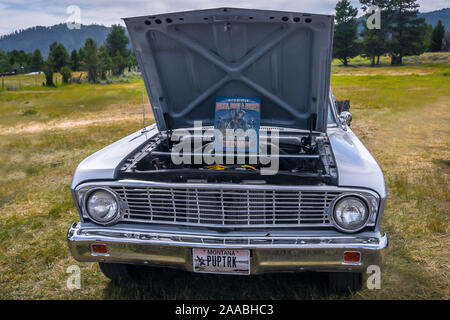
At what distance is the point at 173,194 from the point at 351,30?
6250 cm

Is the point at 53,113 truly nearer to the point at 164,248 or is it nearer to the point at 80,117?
the point at 80,117

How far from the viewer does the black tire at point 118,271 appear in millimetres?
2924

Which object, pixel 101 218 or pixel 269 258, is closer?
pixel 269 258

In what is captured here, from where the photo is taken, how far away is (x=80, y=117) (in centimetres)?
1402

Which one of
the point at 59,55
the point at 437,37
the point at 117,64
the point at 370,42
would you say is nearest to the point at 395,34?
the point at 370,42

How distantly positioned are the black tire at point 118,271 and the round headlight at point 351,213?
1.61 meters

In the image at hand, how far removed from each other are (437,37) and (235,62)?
7134 cm

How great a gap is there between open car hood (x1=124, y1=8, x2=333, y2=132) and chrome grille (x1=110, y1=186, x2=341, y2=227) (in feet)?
3.40

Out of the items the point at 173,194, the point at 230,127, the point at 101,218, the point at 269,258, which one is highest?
the point at 230,127

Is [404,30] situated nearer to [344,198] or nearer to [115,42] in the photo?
[115,42]

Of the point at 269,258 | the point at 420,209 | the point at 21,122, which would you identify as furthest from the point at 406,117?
the point at 21,122

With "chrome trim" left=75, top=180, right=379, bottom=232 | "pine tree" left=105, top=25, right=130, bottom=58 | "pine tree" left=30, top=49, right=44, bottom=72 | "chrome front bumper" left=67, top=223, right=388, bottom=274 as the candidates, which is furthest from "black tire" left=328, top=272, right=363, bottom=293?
"pine tree" left=105, top=25, right=130, bottom=58

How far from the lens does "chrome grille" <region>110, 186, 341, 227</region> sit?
239 cm
